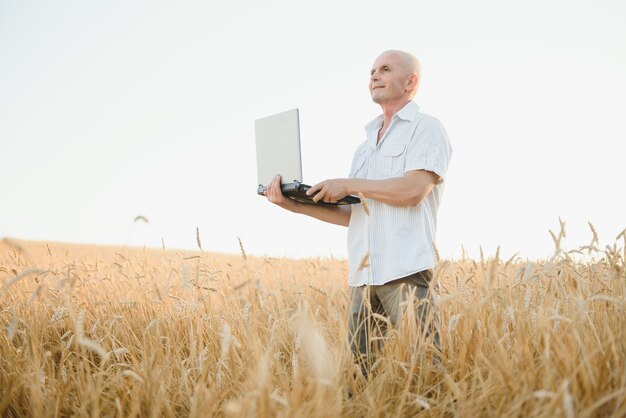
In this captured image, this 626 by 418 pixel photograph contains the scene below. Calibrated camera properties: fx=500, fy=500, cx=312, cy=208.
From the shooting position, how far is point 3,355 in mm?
2998

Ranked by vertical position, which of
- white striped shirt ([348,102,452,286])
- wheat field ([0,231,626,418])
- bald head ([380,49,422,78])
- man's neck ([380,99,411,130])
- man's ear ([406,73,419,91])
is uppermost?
bald head ([380,49,422,78])

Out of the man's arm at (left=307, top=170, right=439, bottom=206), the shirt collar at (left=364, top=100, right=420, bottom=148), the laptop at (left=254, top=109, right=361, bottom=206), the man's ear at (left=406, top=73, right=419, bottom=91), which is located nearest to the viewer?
the man's arm at (left=307, top=170, right=439, bottom=206)

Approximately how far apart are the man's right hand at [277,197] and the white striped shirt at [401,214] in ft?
1.24

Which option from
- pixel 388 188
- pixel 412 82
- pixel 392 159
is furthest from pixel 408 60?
pixel 388 188

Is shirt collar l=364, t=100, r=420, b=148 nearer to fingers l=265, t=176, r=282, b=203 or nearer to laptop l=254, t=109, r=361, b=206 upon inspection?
laptop l=254, t=109, r=361, b=206

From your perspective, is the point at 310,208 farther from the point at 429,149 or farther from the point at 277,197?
the point at 429,149

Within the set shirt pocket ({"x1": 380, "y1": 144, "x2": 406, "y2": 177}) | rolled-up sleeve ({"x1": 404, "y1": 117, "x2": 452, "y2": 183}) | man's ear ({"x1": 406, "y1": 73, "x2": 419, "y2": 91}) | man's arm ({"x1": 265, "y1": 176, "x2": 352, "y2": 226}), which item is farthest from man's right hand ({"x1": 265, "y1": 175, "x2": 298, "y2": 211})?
man's ear ({"x1": 406, "y1": 73, "x2": 419, "y2": 91})

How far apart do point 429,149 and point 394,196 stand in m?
0.33

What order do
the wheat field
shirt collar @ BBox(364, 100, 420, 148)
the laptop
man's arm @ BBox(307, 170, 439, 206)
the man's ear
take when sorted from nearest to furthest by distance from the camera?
the wheat field
man's arm @ BBox(307, 170, 439, 206)
the laptop
shirt collar @ BBox(364, 100, 420, 148)
the man's ear

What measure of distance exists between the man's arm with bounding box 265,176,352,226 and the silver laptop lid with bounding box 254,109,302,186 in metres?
0.07

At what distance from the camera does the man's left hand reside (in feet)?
8.32

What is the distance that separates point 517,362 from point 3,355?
2.87 m

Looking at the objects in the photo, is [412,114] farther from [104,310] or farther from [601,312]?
[104,310]

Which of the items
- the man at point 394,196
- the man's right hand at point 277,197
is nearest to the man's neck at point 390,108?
the man at point 394,196
